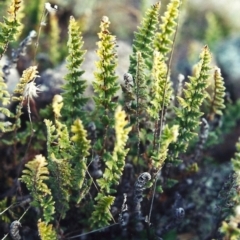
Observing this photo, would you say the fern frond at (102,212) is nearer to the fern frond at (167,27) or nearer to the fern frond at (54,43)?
the fern frond at (167,27)

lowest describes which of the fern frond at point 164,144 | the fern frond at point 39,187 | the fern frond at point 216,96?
the fern frond at point 39,187

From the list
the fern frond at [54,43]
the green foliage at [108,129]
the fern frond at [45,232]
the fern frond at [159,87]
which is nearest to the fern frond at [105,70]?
the green foliage at [108,129]

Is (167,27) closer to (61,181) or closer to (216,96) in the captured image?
(216,96)

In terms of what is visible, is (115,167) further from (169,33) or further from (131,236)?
(169,33)

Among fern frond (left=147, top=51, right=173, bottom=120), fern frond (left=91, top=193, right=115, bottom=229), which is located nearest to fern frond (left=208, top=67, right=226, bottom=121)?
fern frond (left=147, top=51, right=173, bottom=120)

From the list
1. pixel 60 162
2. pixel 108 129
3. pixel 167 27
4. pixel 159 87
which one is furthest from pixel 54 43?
pixel 60 162

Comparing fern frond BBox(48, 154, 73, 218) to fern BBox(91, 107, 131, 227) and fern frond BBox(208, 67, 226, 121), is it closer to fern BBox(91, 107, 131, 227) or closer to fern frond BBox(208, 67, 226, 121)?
fern BBox(91, 107, 131, 227)
